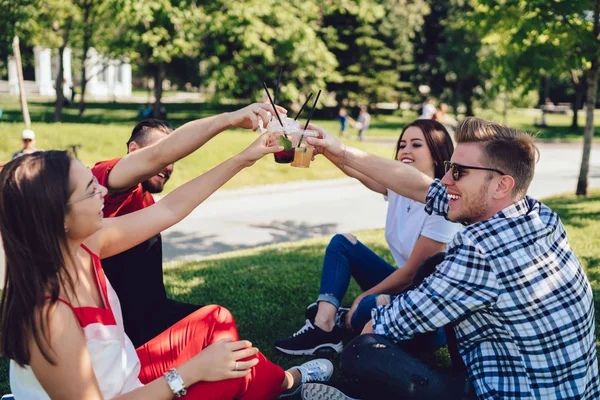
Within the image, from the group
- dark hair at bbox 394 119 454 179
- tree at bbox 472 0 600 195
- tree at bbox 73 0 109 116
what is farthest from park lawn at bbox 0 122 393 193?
dark hair at bbox 394 119 454 179

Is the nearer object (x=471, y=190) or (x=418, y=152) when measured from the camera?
(x=471, y=190)

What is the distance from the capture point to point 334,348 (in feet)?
12.9

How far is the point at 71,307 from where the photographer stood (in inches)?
81.7

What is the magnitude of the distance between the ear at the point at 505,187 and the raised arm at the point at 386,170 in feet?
2.98

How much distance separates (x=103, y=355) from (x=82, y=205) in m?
0.57

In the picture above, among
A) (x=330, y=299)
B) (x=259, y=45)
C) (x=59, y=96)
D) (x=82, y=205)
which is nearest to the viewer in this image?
(x=82, y=205)

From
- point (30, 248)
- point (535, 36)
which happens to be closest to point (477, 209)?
point (30, 248)

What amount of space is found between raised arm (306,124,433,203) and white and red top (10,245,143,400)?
1627mm

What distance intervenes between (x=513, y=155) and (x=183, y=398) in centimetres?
176

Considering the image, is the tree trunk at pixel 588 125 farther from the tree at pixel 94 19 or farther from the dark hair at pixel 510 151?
the tree at pixel 94 19

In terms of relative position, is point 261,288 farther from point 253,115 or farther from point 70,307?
point 70,307

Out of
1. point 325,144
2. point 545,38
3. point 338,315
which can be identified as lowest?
point 338,315

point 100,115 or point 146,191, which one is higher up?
point 146,191

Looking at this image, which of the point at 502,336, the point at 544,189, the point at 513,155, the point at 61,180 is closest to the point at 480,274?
the point at 502,336
